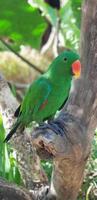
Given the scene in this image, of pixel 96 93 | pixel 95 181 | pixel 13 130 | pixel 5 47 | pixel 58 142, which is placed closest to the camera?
pixel 58 142

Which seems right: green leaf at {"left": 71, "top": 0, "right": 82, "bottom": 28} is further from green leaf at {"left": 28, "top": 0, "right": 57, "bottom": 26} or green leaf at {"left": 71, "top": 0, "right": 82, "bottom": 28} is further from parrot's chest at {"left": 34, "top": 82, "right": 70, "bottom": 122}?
parrot's chest at {"left": 34, "top": 82, "right": 70, "bottom": 122}

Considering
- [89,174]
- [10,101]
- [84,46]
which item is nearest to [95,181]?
[89,174]

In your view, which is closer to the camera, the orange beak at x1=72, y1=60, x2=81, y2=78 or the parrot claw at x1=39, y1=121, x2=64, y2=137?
the parrot claw at x1=39, y1=121, x2=64, y2=137

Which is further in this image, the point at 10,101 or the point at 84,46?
the point at 10,101

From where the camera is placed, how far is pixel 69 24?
2.83 meters

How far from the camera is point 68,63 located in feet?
5.39

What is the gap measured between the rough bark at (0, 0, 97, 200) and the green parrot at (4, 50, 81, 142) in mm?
130

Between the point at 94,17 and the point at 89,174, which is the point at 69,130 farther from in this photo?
the point at 89,174

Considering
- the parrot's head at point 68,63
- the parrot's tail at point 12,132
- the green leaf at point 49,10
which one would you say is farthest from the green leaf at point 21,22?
the parrot's tail at point 12,132

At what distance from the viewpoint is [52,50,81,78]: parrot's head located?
153 centimetres

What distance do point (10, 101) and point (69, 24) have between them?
125cm

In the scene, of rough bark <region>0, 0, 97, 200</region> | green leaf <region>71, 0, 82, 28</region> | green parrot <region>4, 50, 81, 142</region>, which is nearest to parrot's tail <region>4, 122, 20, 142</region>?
green parrot <region>4, 50, 81, 142</region>

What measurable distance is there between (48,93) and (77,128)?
0.99ft

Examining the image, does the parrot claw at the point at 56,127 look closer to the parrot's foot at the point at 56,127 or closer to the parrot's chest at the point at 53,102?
the parrot's foot at the point at 56,127
